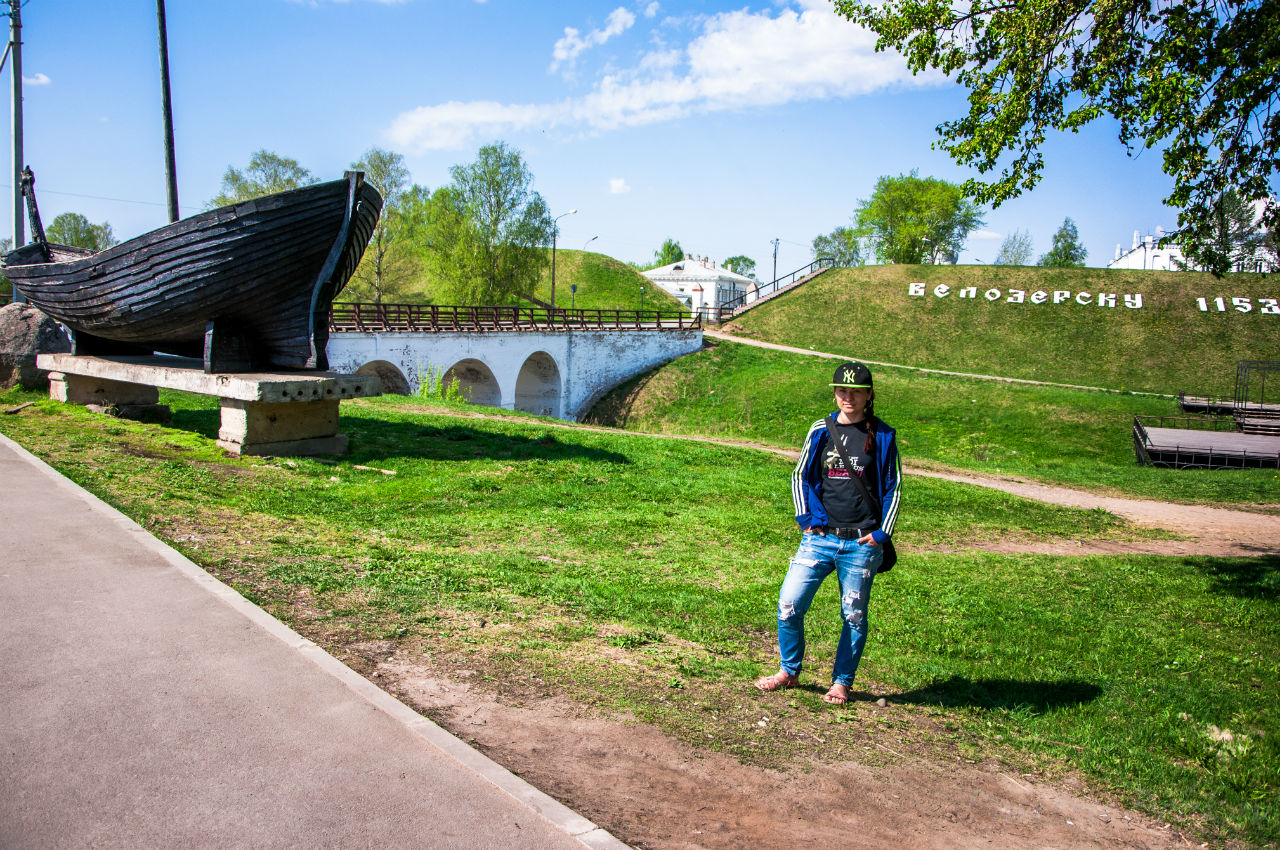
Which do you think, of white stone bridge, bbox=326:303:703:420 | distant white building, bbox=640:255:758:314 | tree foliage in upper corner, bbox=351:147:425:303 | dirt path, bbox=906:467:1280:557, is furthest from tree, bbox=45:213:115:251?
dirt path, bbox=906:467:1280:557

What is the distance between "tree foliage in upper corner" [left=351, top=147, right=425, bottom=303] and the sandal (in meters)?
→ 51.9

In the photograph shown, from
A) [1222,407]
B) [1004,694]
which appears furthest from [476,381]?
[1004,694]

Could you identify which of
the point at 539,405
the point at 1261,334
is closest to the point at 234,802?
the point at 539,405

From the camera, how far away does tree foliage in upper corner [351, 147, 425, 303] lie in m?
52.9

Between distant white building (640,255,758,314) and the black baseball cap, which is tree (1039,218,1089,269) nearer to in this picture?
distant white building (640,255,758,314)

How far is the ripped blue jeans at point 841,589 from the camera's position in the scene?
4539 millimetres

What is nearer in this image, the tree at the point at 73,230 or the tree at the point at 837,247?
the tree at the point at 73,230

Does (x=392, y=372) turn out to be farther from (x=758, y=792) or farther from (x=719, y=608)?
(x=758, y=792)

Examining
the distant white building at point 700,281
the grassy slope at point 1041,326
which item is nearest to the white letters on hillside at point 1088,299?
the grassy slope at point 1041,326

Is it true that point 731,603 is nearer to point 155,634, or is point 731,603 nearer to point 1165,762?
point 1165,762

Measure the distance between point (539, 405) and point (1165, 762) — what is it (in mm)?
34386

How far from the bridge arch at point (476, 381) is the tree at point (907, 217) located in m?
47.1

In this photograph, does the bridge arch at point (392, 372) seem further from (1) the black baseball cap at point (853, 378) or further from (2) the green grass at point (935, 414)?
(1) the black baseball cap at point (853, 378)

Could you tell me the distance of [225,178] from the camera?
50656mm
